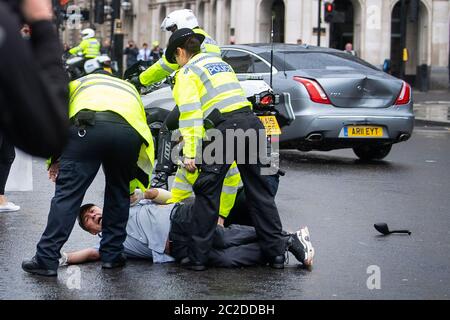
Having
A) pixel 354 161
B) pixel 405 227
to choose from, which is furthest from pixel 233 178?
pixel 354 161

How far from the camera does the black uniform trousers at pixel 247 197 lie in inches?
Result: 276

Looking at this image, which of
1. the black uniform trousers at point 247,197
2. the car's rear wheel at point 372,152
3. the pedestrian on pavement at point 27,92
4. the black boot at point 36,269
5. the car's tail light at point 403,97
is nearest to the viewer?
the pedestrian on pavement at point 27,92

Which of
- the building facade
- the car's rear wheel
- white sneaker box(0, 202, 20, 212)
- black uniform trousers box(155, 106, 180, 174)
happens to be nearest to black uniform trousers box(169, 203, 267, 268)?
white sneaker box(0, 202, 20, 212)

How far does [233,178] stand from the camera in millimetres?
7762

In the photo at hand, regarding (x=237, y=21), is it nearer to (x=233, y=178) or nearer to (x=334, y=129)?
(x=334, y=129)

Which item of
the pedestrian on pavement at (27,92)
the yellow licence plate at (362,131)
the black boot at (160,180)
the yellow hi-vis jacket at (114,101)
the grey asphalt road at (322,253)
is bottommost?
the grey asphalt road at (322,253)

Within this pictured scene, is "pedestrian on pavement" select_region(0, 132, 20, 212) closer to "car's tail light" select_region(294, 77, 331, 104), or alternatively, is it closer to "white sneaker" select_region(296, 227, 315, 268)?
"white sneaker" select_region(296, 227, 315, 268)

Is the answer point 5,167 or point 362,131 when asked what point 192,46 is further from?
point 362,131

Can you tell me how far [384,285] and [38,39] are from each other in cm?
402

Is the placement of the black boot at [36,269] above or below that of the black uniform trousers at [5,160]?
below

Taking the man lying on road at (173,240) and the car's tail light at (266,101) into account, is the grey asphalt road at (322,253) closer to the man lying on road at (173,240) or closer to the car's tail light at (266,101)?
the man lying on road at (173,240)

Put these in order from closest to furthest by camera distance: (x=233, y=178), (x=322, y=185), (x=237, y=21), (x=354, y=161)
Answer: (x=233, y=178) < (x=322, y=185) < (x=354, y=161) < (x=237, y=21)

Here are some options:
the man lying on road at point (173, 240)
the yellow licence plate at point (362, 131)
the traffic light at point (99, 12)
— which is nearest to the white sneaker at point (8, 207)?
the man lying on road at point (173, 240)

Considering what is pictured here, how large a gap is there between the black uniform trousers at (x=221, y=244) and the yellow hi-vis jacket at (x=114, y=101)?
1.33ft
